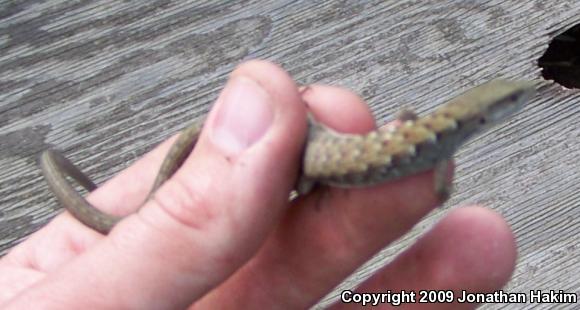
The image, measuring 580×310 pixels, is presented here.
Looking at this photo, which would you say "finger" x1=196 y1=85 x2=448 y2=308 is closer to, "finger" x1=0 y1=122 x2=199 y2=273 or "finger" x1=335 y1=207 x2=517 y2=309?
"finger" x1=335 y1=207 x2=517 y2=309

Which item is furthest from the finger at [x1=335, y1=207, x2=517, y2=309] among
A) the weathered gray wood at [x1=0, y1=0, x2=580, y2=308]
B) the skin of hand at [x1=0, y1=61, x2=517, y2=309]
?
the weathered gray wood at [x1=0, y1=0, x2=580, y2=308]

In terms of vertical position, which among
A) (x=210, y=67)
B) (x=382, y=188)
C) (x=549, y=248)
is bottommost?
(x=549, y=248)

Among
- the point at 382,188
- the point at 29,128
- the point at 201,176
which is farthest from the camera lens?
the point at 29,128

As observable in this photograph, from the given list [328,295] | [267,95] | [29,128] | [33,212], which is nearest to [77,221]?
[33,212]

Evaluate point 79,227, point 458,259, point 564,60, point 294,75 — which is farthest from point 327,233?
point 564,60

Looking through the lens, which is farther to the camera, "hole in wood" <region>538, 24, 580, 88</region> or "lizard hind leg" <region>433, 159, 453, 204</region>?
"hole in wood" <region>538, 24, 580, 88</region>

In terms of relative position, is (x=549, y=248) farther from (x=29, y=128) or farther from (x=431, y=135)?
(x=29, y=128)

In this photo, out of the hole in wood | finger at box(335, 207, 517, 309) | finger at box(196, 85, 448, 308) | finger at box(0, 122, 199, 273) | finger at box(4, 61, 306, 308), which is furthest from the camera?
the hole in wood

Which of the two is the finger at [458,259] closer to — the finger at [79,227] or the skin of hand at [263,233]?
the skin of hand at [263,233]
